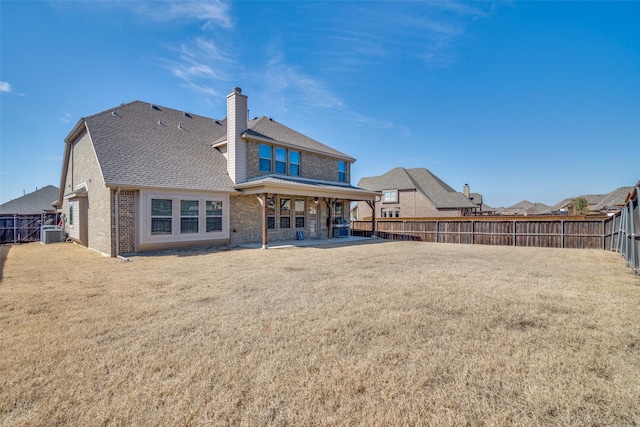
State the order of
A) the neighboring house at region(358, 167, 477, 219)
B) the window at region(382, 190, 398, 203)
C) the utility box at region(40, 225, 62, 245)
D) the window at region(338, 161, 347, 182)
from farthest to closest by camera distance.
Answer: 1. the window at region(382, 190, 398, 203)
2. the neighboring house at region(358, 167, 477, 219)
3. the window at region(338, 161, 347, 182)
4. the utility box at region(40, 225, 62, 245)

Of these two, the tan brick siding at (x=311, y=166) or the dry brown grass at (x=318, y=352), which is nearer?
the dry brown grass at (x=318, y=352)

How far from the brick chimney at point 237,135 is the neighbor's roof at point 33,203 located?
84.2 ft

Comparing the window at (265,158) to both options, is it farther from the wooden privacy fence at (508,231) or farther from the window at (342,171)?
the wooden privacy fence at (508,231)

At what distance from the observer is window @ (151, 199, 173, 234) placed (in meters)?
11.6

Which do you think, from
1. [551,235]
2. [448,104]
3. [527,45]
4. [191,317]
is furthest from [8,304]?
[448,104]

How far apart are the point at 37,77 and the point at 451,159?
35506 millimetres

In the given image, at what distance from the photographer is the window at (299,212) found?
55.3 feet

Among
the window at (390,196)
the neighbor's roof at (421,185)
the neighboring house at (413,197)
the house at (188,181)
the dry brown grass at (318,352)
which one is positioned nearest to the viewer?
the dry brown grass at (318,352)

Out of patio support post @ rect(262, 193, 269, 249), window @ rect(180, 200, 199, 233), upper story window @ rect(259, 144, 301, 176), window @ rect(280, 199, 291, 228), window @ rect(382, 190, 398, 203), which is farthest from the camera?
window @ rect(382, 190, 398, 203)

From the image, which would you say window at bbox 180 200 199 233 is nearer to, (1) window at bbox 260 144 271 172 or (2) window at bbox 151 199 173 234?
(2) window at bbox 151 199 173 234

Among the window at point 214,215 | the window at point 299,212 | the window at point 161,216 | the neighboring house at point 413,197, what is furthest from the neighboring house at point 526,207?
the window at point 161,216

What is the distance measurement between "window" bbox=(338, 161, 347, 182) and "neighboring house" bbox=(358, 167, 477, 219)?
1271 cm

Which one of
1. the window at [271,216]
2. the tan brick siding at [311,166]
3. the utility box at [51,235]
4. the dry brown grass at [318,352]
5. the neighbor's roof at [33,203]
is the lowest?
the dry brown grass at [318,352]

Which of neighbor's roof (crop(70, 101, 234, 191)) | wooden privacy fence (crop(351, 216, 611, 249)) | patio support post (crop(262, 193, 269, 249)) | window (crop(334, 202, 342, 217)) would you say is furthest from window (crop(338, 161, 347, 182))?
patio support post (crop(262, 193, 269, 249))
